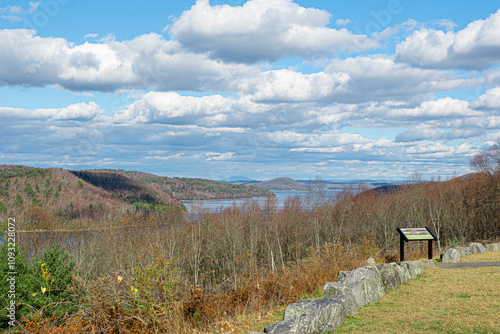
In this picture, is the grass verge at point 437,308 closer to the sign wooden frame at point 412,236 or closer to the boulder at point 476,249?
the sign wooden frame at point 412,236

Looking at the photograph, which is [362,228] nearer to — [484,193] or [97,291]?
[484,193]

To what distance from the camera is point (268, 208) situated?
184 ft

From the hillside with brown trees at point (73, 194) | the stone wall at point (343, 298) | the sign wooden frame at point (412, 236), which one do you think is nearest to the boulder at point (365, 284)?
the stone wall at point (343, 298)

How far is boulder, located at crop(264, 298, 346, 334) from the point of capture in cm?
802

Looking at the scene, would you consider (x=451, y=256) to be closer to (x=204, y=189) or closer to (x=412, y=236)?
(x=412, y=236)

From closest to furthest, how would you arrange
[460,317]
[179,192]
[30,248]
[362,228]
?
[460,317] → [30,248] → [362,228] → [179,192]

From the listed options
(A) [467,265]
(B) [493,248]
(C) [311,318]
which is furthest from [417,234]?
(C) [311,318]

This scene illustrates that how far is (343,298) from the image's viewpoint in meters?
10.1

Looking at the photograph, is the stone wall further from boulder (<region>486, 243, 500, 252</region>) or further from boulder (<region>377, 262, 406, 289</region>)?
boulder (<region>486, 243, 500, 252</region>)

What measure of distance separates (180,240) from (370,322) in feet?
123

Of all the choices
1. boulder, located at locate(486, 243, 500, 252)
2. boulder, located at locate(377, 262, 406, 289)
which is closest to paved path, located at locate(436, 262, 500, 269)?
boulder, located at locate(377, 262, 406, 289)

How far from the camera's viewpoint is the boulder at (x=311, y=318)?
26.3 feet

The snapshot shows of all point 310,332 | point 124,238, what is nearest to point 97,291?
point 310,332

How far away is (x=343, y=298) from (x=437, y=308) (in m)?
2.53
